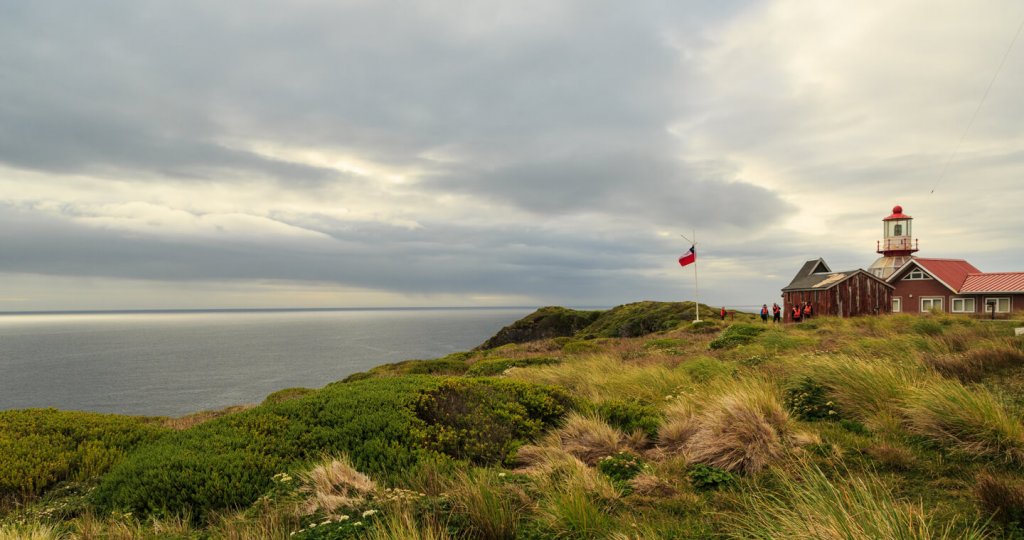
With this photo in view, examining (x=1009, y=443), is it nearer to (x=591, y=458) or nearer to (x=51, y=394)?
(x=591, y=458)

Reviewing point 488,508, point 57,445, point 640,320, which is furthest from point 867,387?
point 640,320

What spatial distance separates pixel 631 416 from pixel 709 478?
3595 mm

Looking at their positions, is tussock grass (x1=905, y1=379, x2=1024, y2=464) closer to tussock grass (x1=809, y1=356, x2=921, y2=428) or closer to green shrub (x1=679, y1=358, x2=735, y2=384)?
tussock grass (x1=809, y1=356, x2=921, y2=428)

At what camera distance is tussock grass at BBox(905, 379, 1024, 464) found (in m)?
5.62

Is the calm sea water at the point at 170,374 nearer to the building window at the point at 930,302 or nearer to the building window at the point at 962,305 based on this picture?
the building window at the point at 930,302

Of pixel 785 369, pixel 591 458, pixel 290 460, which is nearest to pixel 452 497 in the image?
pixel 591 458

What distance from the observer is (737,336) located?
72.0 ft

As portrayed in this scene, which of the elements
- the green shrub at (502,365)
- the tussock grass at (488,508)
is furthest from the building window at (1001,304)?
the tussock grass at (488,508)

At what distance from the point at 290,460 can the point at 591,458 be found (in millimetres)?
4956

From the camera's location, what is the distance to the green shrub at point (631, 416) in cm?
874

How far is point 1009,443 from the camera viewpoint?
5586 mm

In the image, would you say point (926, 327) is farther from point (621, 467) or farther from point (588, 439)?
point (621, 467)

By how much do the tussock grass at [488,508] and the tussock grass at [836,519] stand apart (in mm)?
2049

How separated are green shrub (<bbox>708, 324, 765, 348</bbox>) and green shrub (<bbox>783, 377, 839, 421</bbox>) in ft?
37.9
